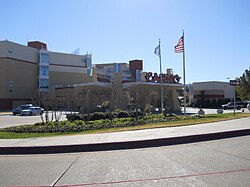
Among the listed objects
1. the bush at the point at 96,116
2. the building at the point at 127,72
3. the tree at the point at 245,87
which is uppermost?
the building at the point at 127,72

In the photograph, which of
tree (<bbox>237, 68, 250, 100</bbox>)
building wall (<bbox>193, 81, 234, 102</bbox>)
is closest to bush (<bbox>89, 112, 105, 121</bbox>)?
tree (<bbox>237, 68, 250, 100</bbox>)

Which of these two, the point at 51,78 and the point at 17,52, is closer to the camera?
the point at 17,52

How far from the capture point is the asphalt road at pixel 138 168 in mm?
6398

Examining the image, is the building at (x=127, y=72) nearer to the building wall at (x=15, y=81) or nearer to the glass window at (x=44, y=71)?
the glass window at (x=44, y=71)

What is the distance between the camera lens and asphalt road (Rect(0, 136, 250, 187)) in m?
6.40

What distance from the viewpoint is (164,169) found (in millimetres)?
7477

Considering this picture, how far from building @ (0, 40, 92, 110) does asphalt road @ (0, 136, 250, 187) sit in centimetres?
5997

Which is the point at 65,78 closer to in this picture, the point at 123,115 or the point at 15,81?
the point at 15,81

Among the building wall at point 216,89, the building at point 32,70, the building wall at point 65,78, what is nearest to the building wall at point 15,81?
the building at point 32,70

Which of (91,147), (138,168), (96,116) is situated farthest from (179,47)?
(138,168)

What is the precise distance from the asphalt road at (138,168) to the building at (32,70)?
197ft

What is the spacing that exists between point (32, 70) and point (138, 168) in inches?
2756

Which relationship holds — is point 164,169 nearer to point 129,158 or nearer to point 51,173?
point 129,158

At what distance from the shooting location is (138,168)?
7660 millimetres
